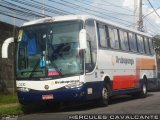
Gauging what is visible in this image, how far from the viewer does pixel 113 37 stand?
803 inches

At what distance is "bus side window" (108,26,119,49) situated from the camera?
65.8 ft

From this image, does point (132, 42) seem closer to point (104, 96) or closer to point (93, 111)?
point (104, 96)

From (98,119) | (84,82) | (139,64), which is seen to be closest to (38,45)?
(84,82)

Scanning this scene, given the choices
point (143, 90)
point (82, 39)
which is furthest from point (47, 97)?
point (143, 90)

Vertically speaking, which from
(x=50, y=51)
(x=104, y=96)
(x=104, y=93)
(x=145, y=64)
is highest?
(x=50, y=51)

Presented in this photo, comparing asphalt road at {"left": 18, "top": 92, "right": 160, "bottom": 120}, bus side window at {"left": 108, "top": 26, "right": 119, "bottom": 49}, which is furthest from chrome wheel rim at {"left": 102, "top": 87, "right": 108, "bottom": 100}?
bus side window at {"left": 108, "top": 26, "right": 119, "bottom": 49}

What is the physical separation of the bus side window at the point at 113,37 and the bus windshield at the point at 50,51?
125 inches

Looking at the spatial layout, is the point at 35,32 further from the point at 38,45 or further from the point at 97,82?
the point at 97,82

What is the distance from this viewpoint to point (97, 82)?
18.1m

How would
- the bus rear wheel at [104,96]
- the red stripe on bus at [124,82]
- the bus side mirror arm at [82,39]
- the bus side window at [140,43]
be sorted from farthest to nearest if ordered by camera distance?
1. the bus side window at [140,43]
2. the red stripe on bus at [124,82]
3. the bus rear wheel at [104,96]
4. the bus side mirror arm at [82,39]

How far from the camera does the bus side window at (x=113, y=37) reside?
20.0 m

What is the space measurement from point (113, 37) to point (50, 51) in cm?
423

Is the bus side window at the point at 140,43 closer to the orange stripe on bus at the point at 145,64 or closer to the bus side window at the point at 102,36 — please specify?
the orange stripe on bus at the point at 145,64

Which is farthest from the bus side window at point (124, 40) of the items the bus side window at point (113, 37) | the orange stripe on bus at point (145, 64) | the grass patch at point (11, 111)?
the grass patch at point (11, 111)
